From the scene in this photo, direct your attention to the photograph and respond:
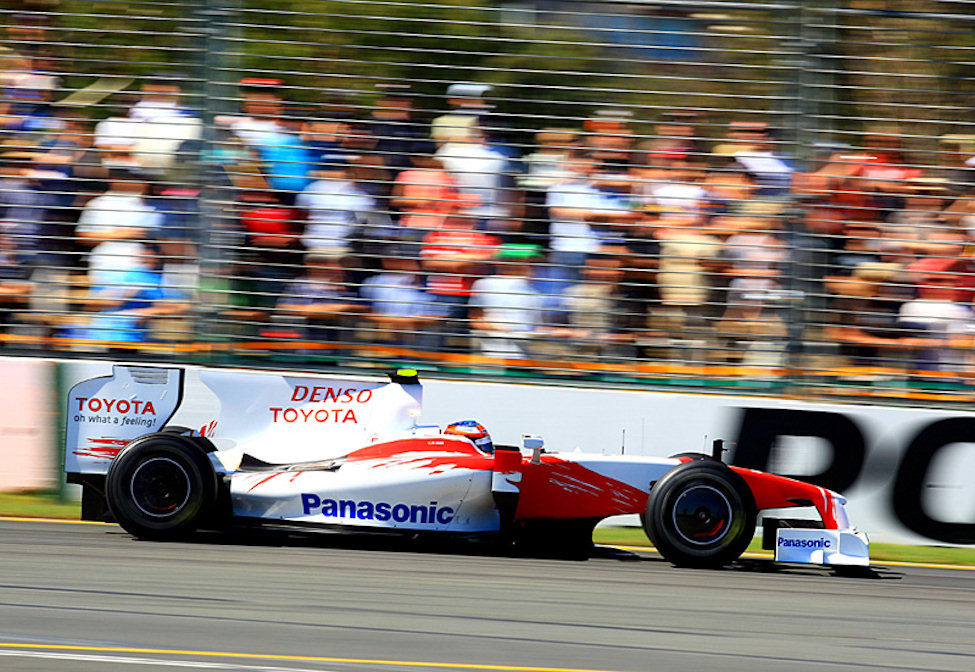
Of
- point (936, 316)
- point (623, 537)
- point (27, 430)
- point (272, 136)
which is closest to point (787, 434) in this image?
point (623, 537)

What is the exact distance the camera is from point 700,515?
6.60 metres

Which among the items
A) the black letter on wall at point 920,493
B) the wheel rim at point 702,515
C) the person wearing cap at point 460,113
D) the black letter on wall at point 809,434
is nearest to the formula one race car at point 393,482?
A: the wheel rim at point 702,515

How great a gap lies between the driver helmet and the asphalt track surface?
599mm

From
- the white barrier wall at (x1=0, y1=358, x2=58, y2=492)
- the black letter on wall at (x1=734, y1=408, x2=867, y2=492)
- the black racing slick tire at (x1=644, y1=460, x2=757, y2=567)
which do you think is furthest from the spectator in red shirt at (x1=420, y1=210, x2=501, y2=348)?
the white barrier wall at (x1=0, y1=358, x2=58, y2=492)

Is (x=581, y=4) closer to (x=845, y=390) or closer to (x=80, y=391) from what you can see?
(x=845, y=390)

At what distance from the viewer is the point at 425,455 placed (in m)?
6.56

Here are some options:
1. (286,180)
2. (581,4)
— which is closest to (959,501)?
(581,4)

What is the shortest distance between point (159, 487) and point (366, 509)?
1.10 meters

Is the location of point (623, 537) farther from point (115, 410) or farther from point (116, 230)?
point (116, 230)

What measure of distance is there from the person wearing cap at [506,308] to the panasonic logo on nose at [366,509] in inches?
77.8

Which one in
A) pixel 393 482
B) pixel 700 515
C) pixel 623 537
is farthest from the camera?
pixel 623 537

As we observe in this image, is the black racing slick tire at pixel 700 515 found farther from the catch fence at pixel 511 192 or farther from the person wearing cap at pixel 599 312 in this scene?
the person wearing cap at pixel 599 312

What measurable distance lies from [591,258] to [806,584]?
2721 millimetres

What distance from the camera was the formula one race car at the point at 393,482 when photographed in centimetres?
652
